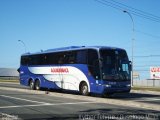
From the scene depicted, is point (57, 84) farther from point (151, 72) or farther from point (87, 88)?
A: point (151, 72)

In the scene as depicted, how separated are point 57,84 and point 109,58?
7036mm

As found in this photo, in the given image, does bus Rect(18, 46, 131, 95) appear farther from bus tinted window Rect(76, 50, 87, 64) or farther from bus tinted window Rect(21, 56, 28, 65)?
bus tinted window Rect(21, 56, 28, 65)

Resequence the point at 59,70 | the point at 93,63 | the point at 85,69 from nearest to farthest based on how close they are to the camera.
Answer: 1. the point at 93,63
2. the point at 85,69
3. the point at 59,70

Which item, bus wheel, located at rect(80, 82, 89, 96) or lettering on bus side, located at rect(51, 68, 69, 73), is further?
lettering on bus side, located at rect(51, 68, 69, 73)

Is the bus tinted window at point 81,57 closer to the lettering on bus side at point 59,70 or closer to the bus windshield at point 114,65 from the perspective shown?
the bus windshield at point 114,65

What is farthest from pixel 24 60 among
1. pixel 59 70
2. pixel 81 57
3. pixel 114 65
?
pixel 114 65

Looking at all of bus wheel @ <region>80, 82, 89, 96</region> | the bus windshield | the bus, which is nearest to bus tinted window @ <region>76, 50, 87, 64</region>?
the bus

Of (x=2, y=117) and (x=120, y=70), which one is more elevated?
(x=120, y=70)

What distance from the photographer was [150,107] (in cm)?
1825

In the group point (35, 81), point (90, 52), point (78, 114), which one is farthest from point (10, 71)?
point (78, 114)

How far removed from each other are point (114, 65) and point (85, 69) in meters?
2.34

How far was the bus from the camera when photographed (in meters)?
26.3

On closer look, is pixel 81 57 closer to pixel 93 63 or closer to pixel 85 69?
pixel 85 69

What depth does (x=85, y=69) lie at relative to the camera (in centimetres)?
2775
